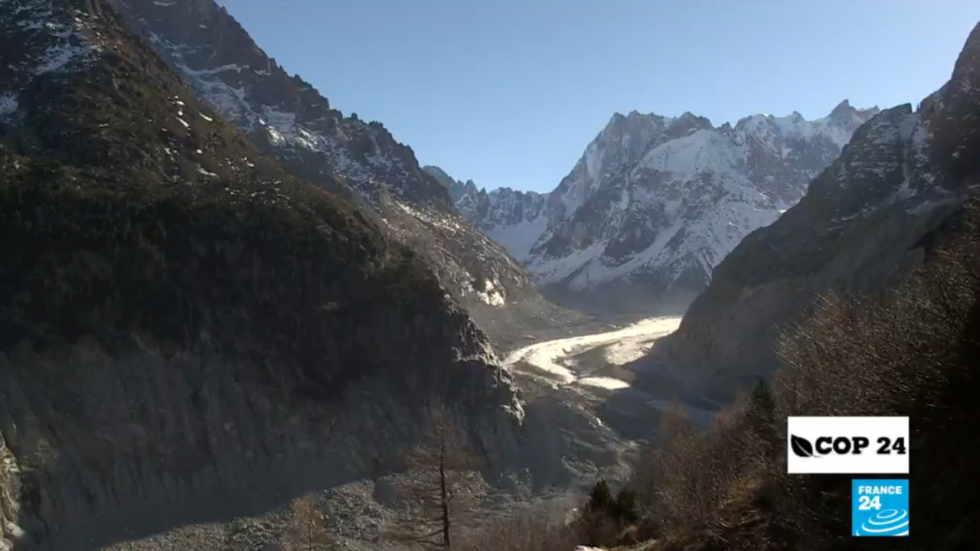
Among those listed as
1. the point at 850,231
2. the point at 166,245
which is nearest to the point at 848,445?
the point at 166,245

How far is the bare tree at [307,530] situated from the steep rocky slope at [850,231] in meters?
70.3

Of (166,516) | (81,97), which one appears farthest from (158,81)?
(166,516)

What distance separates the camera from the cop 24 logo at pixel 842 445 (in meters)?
13.8

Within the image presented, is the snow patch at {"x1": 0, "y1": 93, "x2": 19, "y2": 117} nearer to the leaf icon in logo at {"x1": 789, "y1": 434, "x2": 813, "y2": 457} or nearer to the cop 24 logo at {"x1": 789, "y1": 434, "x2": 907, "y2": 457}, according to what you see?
the leaf icon in logo at {"x1": 789, "y1": 434, "x2": 813, "y2": 457}

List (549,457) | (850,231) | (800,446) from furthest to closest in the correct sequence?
(850,231) < (549,457) < (800,446)

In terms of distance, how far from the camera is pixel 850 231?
12294 centimetres

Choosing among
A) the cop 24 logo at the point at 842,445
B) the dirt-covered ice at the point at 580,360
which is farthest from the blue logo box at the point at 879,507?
the dirt-covered ice at the point at 580,360

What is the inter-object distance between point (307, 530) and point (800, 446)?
115ft

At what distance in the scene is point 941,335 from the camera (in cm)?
1416

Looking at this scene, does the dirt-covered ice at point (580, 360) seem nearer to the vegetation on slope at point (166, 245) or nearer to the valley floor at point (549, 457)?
the valley floor at point (549, 457)

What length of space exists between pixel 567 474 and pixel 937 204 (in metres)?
69.4

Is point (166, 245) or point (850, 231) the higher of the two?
point (850, 231)

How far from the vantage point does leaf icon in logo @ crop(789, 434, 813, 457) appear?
15.4 metres

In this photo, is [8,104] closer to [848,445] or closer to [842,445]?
[842,445]
